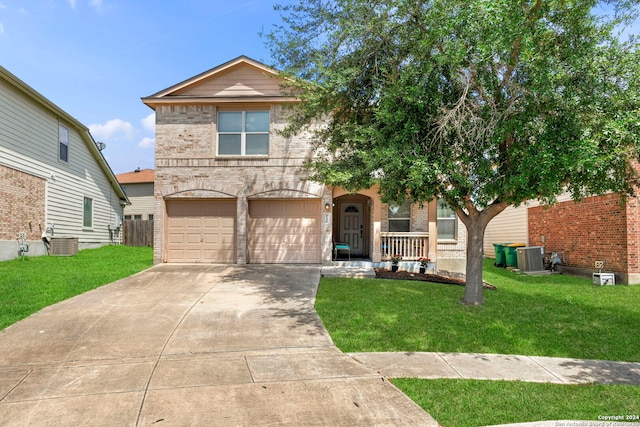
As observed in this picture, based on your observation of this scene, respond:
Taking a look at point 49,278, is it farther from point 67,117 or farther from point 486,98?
A: point 486,98

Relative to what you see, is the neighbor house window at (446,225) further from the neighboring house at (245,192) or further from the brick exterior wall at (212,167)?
the brick exterior wall at (212,167)

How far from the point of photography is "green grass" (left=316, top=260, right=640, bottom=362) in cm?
573

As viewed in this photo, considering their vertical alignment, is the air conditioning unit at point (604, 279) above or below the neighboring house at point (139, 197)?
below

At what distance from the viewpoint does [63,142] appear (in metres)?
16.9

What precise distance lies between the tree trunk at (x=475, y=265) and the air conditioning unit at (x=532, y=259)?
7962mm

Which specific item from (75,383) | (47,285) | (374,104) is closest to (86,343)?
(75,383)

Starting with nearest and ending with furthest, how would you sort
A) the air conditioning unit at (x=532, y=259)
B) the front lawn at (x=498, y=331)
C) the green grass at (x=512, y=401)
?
the green grass at (x=512, y=401) → the front lawn at (x=498, y=331) → the air conditioning unit at (x=532, y=259)

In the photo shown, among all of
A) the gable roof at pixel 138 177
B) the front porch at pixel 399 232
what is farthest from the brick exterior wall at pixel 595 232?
the gable roof at pixel 138 177

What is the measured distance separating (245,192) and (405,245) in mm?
5619

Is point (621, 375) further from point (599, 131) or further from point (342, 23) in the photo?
point (342, 23)

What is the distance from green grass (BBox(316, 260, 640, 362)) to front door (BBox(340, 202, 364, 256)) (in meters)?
5.13

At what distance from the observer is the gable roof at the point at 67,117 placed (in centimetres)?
1335

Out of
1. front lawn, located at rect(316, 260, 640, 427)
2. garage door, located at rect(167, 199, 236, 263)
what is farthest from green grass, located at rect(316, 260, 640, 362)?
garage door, located at rect(167, 199, 236, 263)

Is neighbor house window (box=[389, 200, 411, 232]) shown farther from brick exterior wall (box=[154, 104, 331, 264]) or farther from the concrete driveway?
the concrete driveway
